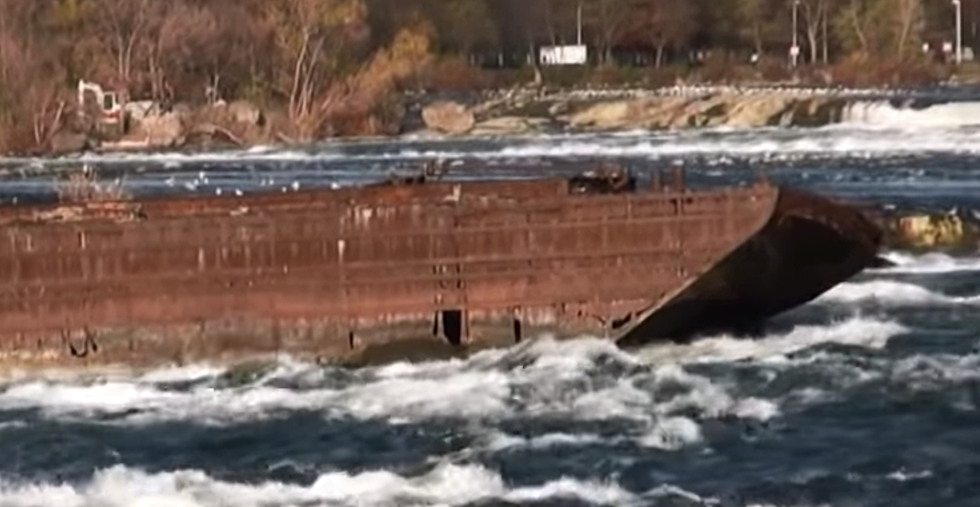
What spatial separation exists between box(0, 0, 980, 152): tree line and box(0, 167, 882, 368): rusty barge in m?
55.4

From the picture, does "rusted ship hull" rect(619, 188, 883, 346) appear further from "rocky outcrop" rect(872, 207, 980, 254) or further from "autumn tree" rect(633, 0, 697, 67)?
"autumn tree" rect(633, 0, 697, 67)

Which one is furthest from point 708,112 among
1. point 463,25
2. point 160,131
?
point 463,25

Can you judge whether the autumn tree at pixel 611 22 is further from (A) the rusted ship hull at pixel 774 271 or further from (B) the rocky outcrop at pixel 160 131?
(A) the rusted ship hull at pixel 774 271

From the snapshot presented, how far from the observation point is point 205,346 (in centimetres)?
2372

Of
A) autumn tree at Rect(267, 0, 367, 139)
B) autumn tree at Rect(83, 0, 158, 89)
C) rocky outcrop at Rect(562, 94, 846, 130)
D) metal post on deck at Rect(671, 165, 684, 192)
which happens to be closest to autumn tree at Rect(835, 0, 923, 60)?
autumn tree at Rect(267, 0, 367, 139)

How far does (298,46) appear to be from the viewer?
91.8 metres

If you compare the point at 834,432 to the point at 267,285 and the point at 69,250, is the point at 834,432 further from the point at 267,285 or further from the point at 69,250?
the point at 69,250

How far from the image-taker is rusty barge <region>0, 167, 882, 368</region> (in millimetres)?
23312

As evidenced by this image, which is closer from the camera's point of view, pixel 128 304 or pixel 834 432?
pixel 834 432

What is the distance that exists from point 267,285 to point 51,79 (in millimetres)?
62614

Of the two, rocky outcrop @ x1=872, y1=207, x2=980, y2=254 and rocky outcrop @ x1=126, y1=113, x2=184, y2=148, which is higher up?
rocky outcrop @ x1=126, y1=113, x2=184, y2=148

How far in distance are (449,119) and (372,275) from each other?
65088 mm

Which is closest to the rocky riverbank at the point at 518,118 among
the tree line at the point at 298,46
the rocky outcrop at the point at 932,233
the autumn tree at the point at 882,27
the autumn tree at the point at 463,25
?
the tree line at the point at 298,46

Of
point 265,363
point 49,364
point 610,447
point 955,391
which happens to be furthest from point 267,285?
point 955,391
